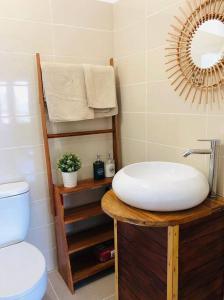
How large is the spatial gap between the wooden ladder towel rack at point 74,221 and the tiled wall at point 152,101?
16 centimetres

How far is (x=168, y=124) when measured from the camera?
150 centimetres

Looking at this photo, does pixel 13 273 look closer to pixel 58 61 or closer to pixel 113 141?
pixel 113 141

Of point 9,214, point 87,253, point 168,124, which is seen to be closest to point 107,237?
point 87,253

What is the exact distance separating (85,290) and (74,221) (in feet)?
1.63

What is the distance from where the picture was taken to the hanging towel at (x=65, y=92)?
1.59 meters

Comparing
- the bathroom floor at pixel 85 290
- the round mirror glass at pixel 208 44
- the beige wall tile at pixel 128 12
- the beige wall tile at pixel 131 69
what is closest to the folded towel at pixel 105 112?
the beige wall tile at pixel 131 69

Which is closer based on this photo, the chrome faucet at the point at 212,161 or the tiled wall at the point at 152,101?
the chrome faucet at the point at 212,161

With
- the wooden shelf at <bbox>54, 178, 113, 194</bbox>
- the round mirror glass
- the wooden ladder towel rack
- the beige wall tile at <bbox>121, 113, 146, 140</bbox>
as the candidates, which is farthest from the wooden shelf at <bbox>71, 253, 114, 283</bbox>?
the round mirror glass

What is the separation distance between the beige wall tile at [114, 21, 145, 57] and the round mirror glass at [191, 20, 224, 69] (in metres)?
0.46

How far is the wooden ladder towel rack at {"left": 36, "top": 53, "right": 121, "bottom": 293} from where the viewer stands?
1.66m

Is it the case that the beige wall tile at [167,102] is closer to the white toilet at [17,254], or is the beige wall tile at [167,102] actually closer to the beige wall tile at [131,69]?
the beige wall tile at [131,69]

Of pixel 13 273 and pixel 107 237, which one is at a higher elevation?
pixel 13 273

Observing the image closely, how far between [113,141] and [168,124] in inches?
23.6

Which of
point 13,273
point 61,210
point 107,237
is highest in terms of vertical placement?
point 61,210
